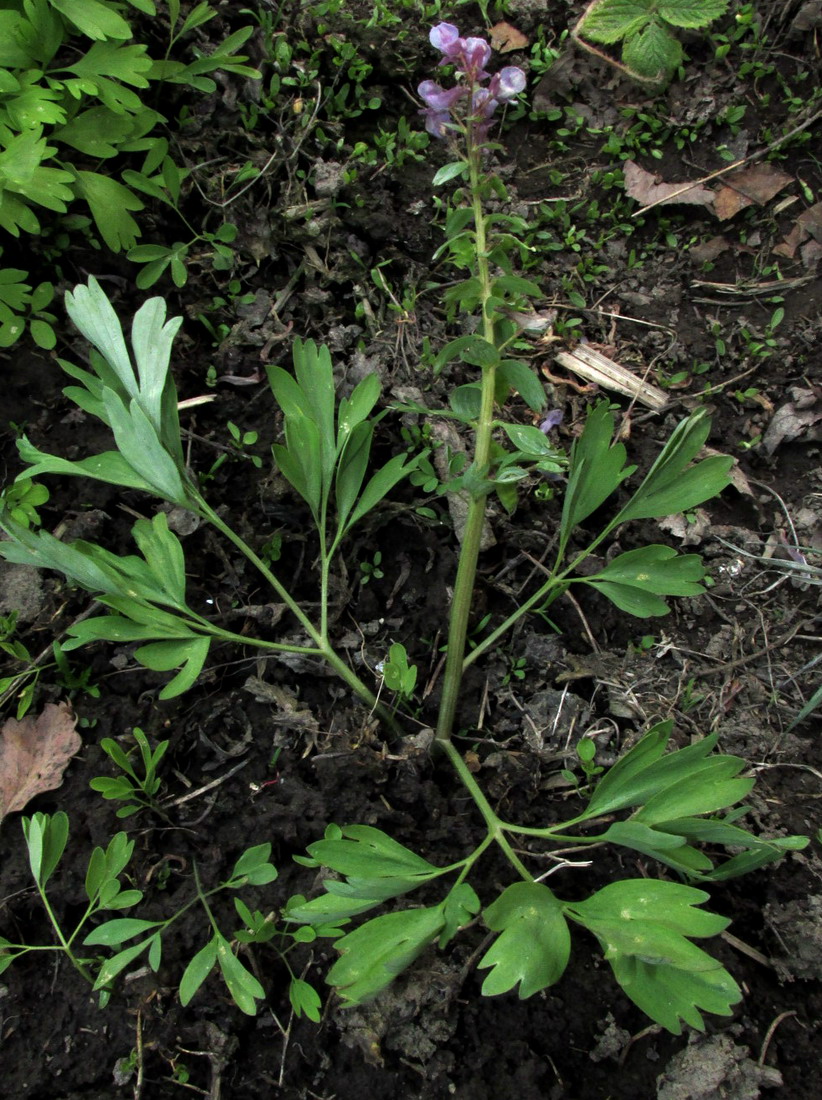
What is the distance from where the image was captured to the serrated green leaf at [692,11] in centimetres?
225

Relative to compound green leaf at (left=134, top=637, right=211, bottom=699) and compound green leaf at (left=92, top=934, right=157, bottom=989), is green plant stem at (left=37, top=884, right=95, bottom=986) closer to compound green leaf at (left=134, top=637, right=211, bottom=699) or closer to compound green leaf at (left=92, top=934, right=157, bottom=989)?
compound green leaf at (left=92, top=934, right=157, bottom=989)

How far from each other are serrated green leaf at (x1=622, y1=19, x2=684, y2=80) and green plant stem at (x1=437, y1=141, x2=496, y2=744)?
98 cm

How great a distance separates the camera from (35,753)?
5.82 feet

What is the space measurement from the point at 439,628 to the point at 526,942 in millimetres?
743

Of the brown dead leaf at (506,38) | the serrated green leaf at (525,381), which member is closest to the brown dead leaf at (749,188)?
the brown dead leaf at (506,38)

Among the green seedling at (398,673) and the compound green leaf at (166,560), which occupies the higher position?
the compound green leaf at (166,560)

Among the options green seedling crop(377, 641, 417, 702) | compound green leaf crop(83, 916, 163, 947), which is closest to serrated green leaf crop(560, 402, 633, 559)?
green seedling crop(377, 641, 417, 702)

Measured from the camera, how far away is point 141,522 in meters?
1.71

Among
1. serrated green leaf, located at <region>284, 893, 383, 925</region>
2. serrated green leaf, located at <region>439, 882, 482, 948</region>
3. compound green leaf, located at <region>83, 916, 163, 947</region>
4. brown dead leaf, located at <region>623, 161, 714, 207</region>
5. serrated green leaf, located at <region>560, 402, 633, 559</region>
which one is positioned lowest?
compound green leaf, located at <region>83, 916, 163, 947</region>

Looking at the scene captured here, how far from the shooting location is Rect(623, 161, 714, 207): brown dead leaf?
7.43 feet

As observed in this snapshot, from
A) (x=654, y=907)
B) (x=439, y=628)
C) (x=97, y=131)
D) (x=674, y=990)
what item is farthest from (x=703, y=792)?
(x=97, y=131)

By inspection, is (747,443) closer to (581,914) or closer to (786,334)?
(786,334)

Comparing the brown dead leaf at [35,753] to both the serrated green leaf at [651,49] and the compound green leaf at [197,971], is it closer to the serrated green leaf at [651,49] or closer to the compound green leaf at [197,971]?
the compound green leaf at [197,971]

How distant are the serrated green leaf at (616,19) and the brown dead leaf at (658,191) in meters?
0.38
